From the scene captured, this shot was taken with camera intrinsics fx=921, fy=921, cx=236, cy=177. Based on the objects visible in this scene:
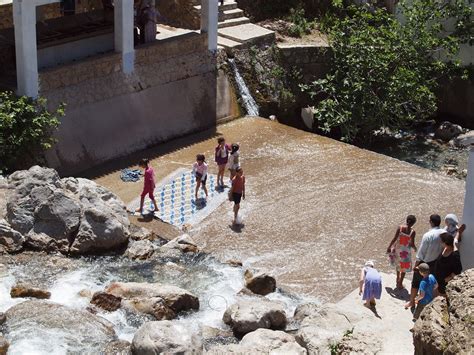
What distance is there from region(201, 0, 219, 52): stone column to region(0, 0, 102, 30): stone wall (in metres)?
4.02

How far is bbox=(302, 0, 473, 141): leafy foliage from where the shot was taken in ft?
69.2

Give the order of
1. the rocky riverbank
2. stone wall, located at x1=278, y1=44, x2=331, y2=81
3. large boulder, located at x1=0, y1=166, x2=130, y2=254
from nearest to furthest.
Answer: the rocky riverbank < large boulder, located at x1=0, y1=166, x2=130, y2=254 < stone wall, located at x1=278, y1=44, x2=331, y2=81

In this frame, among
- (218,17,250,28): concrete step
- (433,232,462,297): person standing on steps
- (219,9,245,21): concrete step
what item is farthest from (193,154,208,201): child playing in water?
(219,9,245,21): concrete step

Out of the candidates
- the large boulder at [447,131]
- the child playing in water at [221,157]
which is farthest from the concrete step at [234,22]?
the child playing in water at [221,157]

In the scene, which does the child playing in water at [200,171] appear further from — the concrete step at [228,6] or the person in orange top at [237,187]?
the concrete step at [228,6]

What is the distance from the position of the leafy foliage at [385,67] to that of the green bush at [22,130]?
6.89 m

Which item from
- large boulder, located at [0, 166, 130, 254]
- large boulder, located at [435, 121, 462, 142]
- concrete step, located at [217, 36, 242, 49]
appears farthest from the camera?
large boulder, located at [435, 121, 462, 142]

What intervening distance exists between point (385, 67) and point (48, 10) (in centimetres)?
878

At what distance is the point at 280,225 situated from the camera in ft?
52.2

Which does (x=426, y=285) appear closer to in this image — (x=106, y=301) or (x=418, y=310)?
(x=418, y=310)

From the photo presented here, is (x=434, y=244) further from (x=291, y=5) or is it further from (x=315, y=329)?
(x=291, y=5)

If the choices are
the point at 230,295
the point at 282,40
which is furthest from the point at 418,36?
the point at 230,295

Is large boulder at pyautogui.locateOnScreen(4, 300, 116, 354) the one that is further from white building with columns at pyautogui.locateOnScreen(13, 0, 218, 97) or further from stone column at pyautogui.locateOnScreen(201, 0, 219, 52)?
stone column at pyautogui.locateOnScreen(201, 0, 219, 52)

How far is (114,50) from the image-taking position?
19031mm
